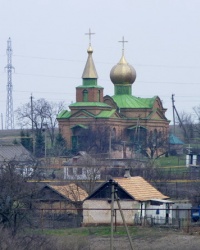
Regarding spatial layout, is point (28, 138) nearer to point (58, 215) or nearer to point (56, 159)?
point (56, 159)

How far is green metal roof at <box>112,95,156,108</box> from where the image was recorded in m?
60.3

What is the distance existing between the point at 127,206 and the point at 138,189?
4.26 feet

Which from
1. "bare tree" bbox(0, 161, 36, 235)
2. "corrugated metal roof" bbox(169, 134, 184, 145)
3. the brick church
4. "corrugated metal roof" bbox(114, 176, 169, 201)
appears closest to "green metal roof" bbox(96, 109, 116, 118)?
the brick church

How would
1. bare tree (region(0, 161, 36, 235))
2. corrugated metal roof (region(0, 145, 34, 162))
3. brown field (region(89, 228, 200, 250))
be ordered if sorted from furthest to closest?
1. corrugated metal roof (region(0, 145, 34, 162))
2. brown field (region(89, 228, 200, 250))
3. bare tree (region(0, 161, 36, 235))

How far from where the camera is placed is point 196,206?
113ft

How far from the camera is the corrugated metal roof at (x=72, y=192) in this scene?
117 ft

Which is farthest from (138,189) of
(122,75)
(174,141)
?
(122,75)

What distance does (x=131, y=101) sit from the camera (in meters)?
60.8

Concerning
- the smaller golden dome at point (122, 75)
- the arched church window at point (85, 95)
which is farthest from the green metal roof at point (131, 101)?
the arched church window at point (85, 95)

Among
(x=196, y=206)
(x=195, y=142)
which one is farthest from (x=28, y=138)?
(x=196, y=206)

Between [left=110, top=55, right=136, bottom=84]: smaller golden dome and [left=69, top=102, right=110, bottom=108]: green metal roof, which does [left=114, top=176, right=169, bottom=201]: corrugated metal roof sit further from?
[left=110, top=55, right=136, bottom=84]: smaller golden dome

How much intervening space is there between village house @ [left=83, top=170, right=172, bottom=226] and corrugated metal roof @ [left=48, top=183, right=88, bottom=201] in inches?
86.3

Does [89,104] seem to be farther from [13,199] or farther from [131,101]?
[13,199]

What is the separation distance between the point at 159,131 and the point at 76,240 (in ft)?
111
